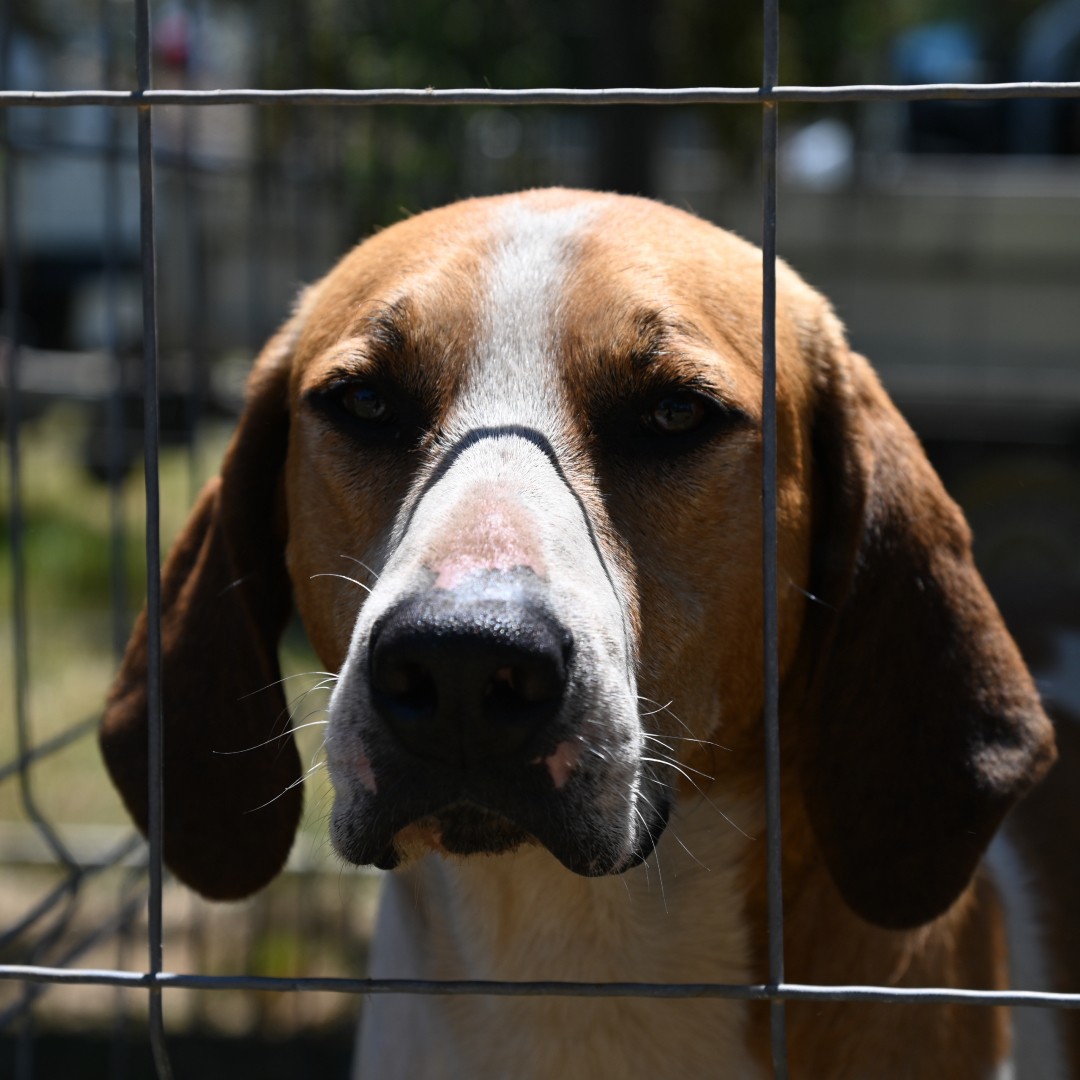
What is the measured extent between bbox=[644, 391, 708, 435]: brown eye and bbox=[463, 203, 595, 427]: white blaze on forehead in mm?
155

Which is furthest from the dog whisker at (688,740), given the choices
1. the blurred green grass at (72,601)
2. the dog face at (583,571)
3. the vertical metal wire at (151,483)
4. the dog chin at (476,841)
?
the blurred green grass at (72,601)

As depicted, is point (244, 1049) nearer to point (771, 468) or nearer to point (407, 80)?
point (771, 468)

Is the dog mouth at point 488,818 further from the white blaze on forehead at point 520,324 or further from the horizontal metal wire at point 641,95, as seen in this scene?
the horizontal metal wire at point 641,95

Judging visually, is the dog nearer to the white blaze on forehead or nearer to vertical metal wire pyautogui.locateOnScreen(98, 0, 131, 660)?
the white blaze on forehead

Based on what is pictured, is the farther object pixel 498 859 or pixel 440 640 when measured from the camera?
pixel 498 859

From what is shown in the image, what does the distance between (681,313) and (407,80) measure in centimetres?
454

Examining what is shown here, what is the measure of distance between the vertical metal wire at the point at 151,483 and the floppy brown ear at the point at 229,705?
61cm

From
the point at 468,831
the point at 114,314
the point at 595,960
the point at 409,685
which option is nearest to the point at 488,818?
the point at 468,831

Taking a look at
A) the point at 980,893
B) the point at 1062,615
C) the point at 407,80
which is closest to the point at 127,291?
the point at 407,80

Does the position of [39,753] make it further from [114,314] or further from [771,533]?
[771,533]

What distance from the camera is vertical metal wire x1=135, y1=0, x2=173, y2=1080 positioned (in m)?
1.47

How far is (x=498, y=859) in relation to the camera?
2051 mm

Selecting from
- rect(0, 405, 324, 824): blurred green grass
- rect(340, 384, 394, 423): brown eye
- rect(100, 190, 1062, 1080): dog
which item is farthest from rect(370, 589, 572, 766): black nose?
rect(0, 405, 324, 824): blurred green grass

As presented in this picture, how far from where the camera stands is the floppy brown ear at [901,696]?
1943 mm
